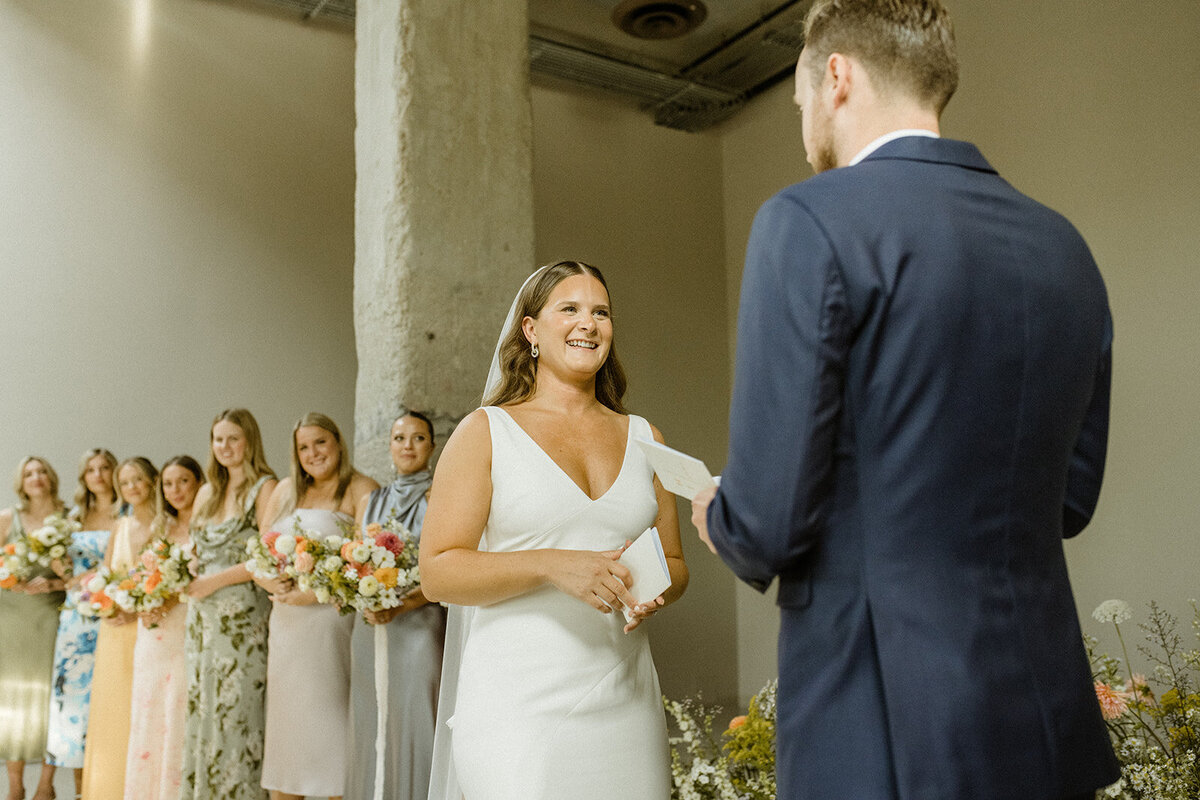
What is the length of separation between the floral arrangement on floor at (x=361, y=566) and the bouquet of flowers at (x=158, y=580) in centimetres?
126

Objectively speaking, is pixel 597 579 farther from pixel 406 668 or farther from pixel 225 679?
pixel 225 679

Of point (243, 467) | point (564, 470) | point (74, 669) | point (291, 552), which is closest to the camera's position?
point (564, 470)

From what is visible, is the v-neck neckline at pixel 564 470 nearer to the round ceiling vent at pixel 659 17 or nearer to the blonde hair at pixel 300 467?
the blonde hair at pixel 300 467

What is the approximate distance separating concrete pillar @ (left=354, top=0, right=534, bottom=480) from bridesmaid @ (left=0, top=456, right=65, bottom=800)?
3309mm

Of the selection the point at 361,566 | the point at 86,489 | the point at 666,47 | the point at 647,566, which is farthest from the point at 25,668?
the point at 666,47

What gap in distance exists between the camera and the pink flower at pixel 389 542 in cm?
400

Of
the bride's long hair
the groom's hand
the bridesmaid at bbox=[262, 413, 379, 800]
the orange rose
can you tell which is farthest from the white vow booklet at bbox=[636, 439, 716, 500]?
the bridesmaid at bbox=[262, 413, 379, 800]

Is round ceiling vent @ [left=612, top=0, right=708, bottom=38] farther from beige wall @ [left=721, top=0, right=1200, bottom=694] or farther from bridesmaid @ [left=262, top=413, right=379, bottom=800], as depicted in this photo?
bridesmaid @ [left=262, top=413, right=379, bottom=800]

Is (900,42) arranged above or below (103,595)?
above

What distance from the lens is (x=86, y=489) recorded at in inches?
272

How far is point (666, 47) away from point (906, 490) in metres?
9.28

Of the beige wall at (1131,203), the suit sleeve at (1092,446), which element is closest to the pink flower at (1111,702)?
the suit sleeve at (1092,446)

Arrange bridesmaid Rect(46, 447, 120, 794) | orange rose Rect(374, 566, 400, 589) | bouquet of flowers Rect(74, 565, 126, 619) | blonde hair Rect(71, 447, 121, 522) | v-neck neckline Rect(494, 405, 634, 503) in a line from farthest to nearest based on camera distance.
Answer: blonde hair Rect(71, 447, 121, 522) → bridesmaid Rect(46, 447, 120, 794) → bouquet of flowers Rect(74, 565, 126, 619) → orange rose Rect(374, 566, 400, 589) → v-neck neckline Rect(494, 405, 634, 503)

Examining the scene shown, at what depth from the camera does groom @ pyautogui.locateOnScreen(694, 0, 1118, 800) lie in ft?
4.07
